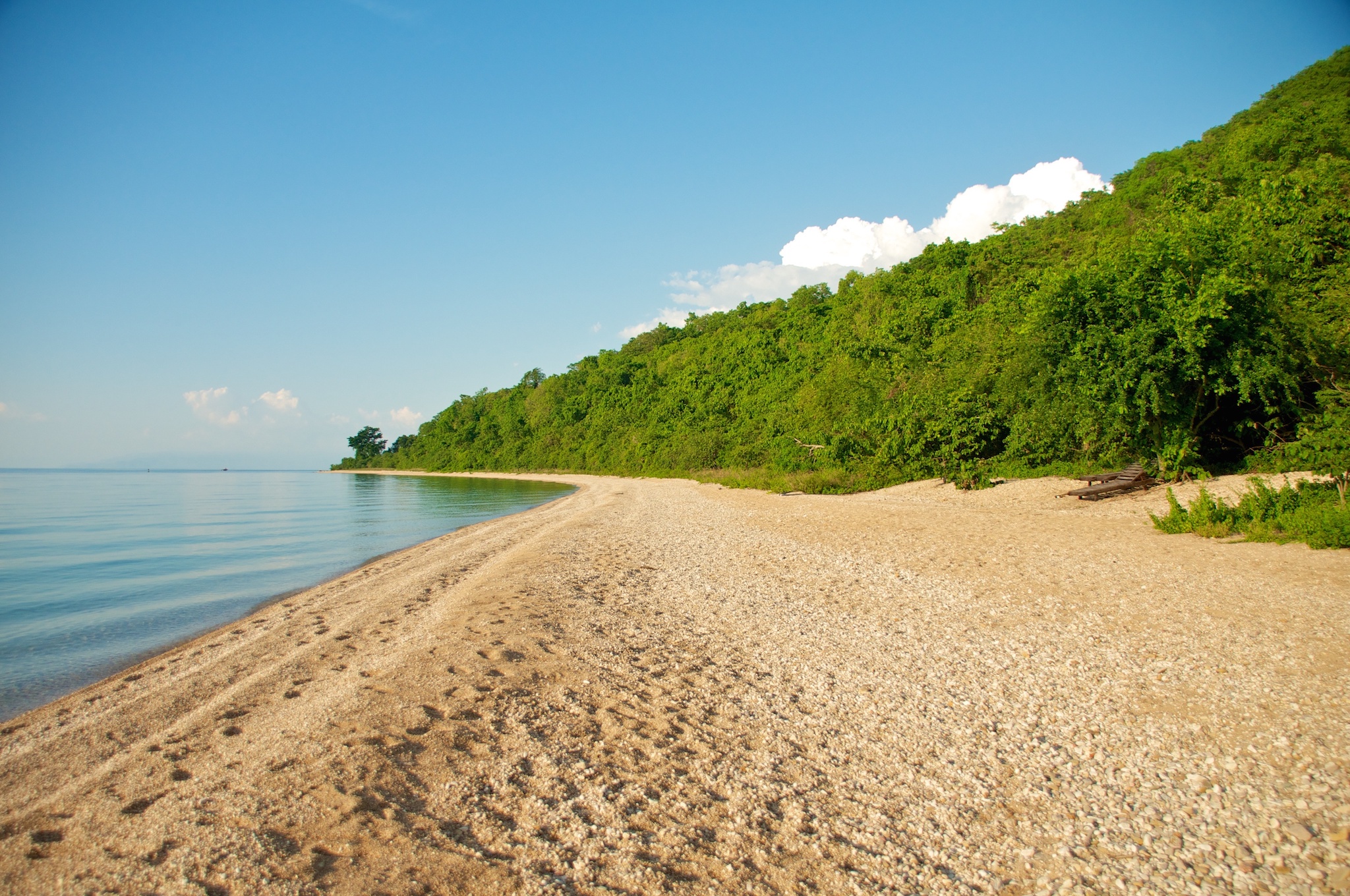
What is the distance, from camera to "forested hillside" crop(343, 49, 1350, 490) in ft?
49.2

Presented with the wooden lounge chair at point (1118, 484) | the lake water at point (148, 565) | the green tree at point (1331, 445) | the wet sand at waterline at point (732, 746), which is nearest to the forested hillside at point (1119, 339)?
the green tree at point (1331, 445)

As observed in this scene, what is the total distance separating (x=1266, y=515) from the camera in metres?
10.9

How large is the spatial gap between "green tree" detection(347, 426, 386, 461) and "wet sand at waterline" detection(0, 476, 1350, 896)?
143773 mm

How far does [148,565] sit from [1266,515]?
23.1 metres

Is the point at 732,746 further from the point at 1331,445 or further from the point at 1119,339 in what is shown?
the point at 1119,339

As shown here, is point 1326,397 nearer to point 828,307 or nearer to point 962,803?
point 962,803

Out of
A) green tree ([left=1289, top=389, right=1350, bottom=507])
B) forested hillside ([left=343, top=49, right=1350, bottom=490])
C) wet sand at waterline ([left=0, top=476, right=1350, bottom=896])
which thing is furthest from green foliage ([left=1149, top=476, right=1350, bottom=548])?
wet sand at waterline ([left=0, top=476, right=1350, bottom=896])

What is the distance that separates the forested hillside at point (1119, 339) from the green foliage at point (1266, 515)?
3.50ft

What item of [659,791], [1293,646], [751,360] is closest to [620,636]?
[659,791]

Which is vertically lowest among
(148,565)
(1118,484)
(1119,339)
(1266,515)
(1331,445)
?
(148,565)

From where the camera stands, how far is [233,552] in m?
17.0

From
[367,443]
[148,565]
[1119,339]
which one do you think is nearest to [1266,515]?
[1119,339]

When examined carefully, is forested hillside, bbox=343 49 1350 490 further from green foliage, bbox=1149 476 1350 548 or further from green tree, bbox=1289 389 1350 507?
green foliage, bbox=1149 476 1350 548

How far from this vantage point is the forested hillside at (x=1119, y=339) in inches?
590
